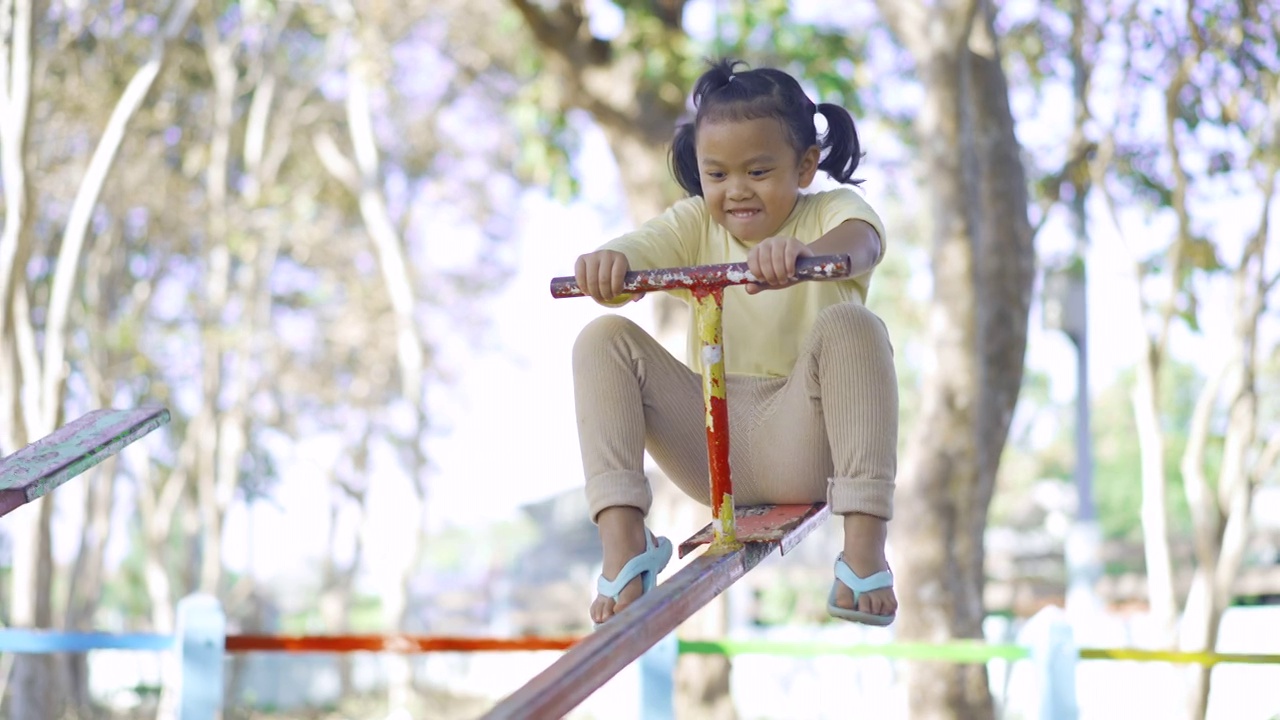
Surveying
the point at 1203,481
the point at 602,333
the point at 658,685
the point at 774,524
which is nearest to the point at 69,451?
the point at 602,333

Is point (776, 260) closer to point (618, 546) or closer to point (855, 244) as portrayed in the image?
point (855, 244)

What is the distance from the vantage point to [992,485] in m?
6.44

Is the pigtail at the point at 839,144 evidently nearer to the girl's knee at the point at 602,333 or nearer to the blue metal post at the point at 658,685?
the girl's knee at the point at 602,333

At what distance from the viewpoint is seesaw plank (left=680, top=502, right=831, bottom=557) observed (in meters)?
2.62

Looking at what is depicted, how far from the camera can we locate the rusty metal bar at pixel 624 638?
1771 millimetres

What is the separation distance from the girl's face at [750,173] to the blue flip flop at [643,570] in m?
0.68

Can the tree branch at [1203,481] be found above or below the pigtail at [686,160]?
below

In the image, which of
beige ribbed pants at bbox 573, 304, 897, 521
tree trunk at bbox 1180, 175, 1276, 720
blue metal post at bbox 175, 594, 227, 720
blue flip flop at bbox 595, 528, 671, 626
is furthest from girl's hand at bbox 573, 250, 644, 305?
tree trunk at bbox 1180, 175, 1276, 720

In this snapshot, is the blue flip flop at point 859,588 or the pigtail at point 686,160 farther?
the pigtail at point 686,160

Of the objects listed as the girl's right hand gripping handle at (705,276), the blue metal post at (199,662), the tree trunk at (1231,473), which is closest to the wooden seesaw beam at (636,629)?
the girl's right hand gripping handle at (705,276)

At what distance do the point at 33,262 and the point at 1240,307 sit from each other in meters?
11.0

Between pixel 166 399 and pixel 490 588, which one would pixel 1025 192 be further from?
pixel 490 588

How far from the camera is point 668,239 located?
296 cm

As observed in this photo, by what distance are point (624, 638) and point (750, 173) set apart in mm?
1146
